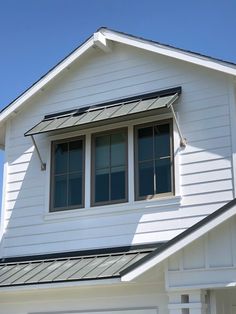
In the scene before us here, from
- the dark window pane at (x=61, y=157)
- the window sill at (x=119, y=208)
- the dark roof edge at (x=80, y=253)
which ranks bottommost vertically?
the dark roof edge at (x=80, y=253)

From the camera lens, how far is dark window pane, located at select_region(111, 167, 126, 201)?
11773mm

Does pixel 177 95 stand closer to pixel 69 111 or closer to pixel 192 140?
pixel 192 140

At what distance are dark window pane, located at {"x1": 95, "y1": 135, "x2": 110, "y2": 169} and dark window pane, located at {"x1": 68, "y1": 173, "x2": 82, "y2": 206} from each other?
48cm

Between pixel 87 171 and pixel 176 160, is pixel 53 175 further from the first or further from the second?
pixel 176 160

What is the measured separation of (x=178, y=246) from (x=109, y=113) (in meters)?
Answer: 3.85

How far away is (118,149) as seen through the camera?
12.1 meters

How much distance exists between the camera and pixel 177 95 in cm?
1156

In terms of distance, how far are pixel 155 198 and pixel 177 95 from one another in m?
1.94

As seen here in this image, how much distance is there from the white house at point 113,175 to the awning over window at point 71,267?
0.03m

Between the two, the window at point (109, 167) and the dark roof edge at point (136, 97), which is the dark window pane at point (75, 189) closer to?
the window at point (109, 167)

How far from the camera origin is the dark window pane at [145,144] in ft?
38.5

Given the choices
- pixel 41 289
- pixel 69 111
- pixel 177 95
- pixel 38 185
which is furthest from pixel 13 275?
→ pixel 177 95

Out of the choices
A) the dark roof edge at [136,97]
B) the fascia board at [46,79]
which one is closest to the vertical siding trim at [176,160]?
the dark roof edge at [136,97]

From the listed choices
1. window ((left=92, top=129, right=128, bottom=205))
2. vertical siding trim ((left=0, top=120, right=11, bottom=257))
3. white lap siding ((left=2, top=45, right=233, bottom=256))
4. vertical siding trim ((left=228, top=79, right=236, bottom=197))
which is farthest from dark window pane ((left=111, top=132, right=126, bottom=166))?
vertical siding trim ((left=0, top=120, right=11, bottom=257))
